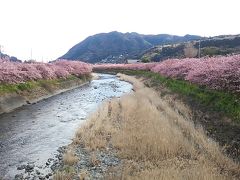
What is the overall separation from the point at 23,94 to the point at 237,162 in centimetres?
2868

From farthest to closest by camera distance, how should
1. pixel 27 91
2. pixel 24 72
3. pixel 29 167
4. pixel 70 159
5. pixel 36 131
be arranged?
1. pixel 24 72
2. pixel 27 91
3. pixel 36 131
4. pixel 70 159
5. pixel 29 167

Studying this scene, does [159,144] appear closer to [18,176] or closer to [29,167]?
[29,167]

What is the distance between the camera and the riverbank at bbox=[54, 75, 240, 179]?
14.3 m

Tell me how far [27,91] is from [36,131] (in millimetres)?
17421

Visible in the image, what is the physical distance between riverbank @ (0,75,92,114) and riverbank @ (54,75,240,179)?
12.6 m

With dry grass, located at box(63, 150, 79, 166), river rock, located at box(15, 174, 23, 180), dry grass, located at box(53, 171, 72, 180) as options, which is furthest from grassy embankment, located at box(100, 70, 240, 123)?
river rock, located at box(15, 174, 23, 180)

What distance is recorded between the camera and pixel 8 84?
3778 centimetres

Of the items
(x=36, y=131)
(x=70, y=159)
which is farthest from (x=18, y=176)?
(x=36, y=131)

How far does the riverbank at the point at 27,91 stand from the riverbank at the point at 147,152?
1256 cm

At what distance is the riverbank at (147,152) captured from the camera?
47.0 ft

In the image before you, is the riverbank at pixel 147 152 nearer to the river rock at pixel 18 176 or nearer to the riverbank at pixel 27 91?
the river rock at pixel 18 176

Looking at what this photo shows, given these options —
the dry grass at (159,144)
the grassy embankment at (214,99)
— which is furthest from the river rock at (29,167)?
the grassy embankment at (214,99)

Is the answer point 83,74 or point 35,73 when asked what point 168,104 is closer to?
point 35,73

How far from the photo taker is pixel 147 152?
56.3 feet
